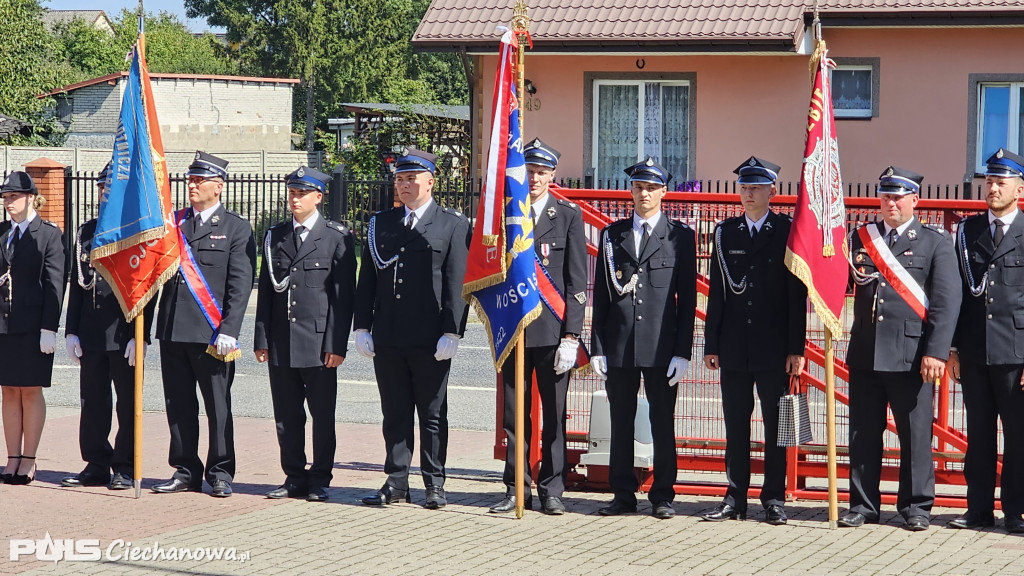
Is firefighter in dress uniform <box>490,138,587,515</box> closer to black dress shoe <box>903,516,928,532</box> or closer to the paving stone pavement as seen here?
the paving stone pavement

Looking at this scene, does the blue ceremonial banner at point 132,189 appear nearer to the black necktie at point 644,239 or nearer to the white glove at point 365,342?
the white glove at point 365,342

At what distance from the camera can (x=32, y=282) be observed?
8.59m

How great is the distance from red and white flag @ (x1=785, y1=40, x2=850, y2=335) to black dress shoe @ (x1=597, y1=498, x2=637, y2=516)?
161cm

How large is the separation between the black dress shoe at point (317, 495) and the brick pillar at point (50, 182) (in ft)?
52.3

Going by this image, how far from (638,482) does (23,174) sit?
4.55 meters

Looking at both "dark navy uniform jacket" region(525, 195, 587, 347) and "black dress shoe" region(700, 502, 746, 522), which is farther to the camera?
"dark navy uniform jacket" region(525, 195, 587, 347)

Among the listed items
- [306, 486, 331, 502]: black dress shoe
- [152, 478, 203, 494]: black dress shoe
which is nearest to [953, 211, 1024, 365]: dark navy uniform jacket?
[306, 486, 331, 502]: black dress shoe

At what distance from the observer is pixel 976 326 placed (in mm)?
7332

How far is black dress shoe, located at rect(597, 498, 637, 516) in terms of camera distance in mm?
7754

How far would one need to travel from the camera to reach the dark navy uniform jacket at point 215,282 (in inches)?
323

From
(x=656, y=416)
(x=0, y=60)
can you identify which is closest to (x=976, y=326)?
(x=656, y=416)

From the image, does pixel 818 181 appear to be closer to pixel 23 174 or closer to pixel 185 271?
pixel 185 271

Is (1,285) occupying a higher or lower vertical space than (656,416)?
higher

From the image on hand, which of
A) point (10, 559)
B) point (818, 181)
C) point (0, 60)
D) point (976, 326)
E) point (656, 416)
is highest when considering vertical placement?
point (0, 60)
